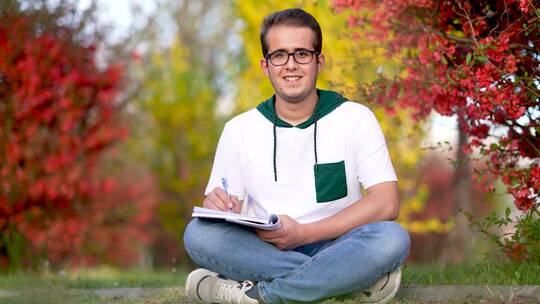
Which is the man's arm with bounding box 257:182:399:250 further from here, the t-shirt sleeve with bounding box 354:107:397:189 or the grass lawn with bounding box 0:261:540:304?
the grass lawn with bounding box 0:261:540:304

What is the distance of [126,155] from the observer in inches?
694

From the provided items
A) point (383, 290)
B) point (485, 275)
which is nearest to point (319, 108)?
point (383, 290)

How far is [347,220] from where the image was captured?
3.41 meters

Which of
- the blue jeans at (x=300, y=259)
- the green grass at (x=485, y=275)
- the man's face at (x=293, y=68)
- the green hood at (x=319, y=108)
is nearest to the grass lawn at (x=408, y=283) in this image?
the green grass at (x=485, y=275)

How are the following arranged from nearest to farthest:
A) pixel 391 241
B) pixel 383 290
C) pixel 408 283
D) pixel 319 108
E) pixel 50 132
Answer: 1. pixel 391 241
2. pixel 383 290
3. pixel 319 108
4. pixel 408 283
5. pixel 50 132

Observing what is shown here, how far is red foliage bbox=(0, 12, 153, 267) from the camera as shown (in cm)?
827

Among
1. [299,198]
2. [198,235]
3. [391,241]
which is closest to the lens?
[391,241]

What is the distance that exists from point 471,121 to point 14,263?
6.16 meters

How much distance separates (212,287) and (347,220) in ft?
2.30

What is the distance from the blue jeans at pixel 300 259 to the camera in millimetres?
3277

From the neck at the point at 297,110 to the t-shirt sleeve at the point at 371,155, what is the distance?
11.2 inches

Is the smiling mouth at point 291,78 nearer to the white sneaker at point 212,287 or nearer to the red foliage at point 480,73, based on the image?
the red foliage at point 480,73

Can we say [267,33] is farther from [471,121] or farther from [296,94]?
[471,121]

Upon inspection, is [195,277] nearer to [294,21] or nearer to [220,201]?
[220,201]
